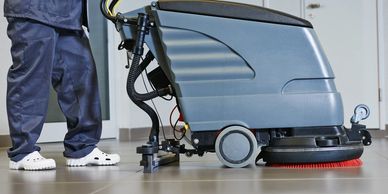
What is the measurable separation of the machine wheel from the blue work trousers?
0.54 metres

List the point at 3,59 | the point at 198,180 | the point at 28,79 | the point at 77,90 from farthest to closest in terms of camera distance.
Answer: the point at 3,59, the point at 77,90, the point at 28,79, the point at 198,180

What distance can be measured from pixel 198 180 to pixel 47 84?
0.70 m

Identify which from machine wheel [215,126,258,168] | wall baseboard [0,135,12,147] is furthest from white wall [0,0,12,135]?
machine wheel [215,126,258,168]

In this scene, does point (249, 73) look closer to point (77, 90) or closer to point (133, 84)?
point (133, 84)

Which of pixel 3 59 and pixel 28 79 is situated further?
pixel 3 59

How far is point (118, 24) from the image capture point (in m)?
1.84

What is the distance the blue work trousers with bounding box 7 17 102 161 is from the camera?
190 cm

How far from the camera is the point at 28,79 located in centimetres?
190

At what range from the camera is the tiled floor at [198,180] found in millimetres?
1317

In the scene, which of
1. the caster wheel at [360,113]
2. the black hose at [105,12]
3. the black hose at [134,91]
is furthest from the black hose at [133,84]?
the caster wheel at [360,113]

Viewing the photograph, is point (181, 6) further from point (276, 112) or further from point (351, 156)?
point (351, 156)

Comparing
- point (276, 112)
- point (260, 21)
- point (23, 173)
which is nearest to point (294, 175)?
point (276, 112)

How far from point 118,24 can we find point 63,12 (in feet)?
0.74

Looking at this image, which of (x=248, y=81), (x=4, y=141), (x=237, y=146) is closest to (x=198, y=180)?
(x=237, y=146)
